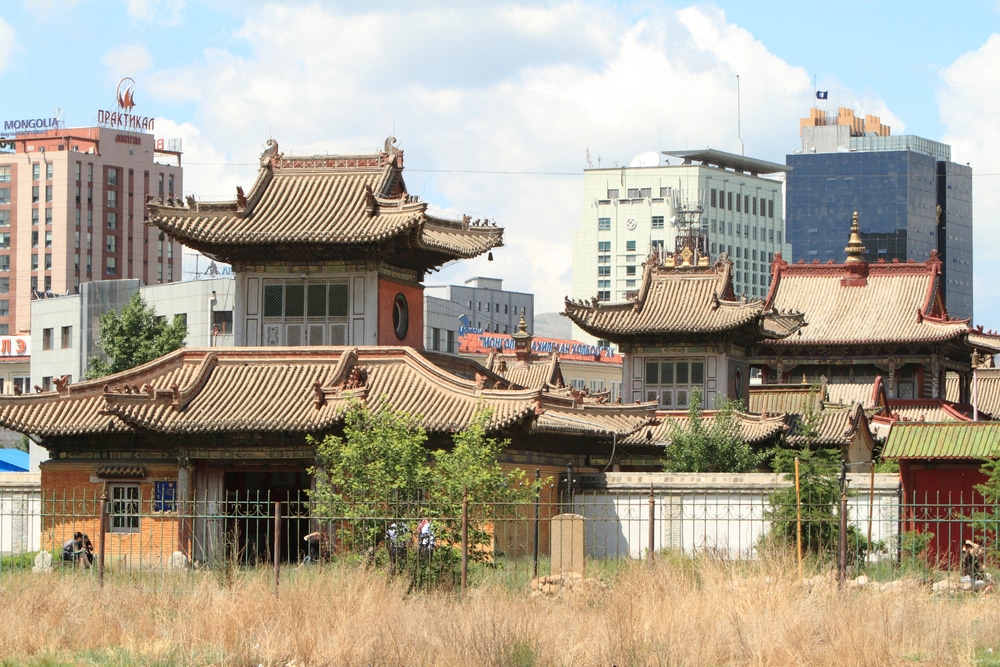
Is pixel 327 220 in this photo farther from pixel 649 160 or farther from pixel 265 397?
pixel 649 160

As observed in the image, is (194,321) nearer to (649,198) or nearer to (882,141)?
(649,198)

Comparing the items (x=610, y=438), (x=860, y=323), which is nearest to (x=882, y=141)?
(x=860, y=323)

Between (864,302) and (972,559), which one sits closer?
(972,559)

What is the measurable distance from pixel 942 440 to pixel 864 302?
26367 mm

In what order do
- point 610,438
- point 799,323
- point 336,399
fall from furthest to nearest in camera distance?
point 799,323
point 610,438
point 336,399

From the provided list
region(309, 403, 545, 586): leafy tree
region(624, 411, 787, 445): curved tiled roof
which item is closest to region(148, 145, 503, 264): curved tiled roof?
region(624, 411, 787, 445): curved tiled roof

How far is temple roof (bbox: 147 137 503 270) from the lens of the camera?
1543 inches

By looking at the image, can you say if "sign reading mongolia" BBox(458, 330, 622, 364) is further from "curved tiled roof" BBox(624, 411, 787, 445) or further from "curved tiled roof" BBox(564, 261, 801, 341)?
"curved tiled roof" BBox(624, 411, 787, 445)

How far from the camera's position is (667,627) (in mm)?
21375

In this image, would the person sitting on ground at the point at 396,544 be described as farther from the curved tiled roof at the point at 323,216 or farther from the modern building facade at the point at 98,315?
the modern building facade at the point at 98,315

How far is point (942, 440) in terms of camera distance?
35.0 m

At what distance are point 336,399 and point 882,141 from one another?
563 feet

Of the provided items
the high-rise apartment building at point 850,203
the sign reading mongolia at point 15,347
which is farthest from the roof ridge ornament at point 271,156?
the high-rise apartment building at point 850,203

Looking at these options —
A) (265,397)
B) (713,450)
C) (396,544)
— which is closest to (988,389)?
(713,450)
